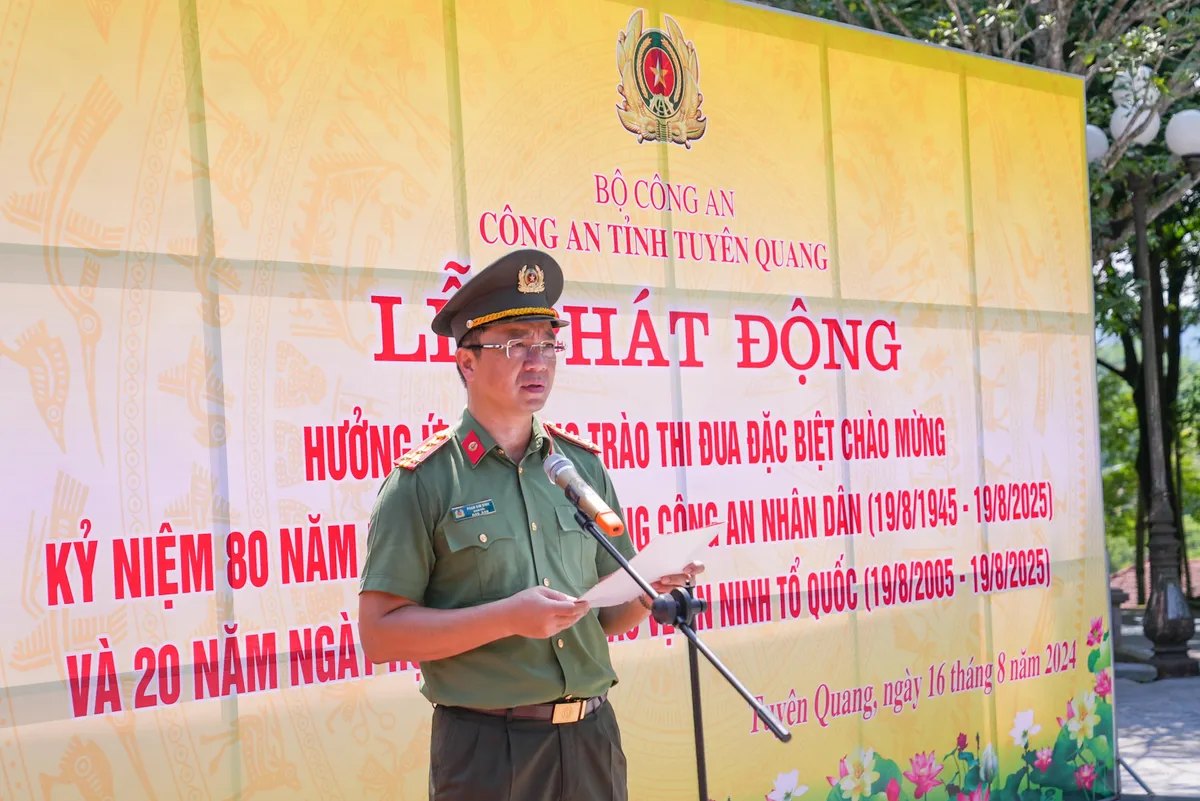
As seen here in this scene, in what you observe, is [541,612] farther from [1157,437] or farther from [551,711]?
[1157,437]

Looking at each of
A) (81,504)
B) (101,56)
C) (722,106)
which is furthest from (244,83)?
(722,106)

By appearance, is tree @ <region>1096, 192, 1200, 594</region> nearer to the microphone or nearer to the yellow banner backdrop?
the yellow banner backdrop

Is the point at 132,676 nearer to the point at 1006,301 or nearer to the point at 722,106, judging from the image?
the point at 722,106

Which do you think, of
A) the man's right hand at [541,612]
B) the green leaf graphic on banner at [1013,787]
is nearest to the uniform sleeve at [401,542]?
the man's right hand at [541,612]

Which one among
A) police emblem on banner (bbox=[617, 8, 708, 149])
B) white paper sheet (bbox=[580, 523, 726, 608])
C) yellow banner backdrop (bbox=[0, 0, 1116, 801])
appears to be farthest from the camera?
police emblem on banner (bbox=[617, 8, 708, 149])

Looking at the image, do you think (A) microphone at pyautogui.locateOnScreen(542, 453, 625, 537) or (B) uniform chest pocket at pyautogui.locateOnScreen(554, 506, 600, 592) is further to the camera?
(B) uniform chest pocket at pyautogui.locateOnScreen(554, 506, 600, 592)

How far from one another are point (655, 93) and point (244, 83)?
147 centimetres

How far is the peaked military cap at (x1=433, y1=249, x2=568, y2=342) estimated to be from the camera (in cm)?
255

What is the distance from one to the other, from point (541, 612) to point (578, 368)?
2081mm

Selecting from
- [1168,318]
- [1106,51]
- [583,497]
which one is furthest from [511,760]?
[1168,318]

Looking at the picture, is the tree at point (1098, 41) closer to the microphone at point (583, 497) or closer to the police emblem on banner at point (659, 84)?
the police emblem on banner at point (659, 84)

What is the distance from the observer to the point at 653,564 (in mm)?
2295

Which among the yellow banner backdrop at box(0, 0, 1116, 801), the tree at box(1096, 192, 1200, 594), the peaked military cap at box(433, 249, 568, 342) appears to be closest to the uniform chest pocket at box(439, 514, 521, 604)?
the peaked military cap at box(433, 249, 568, 342)

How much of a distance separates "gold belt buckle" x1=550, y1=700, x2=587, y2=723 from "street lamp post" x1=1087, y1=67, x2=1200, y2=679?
7326 mm
